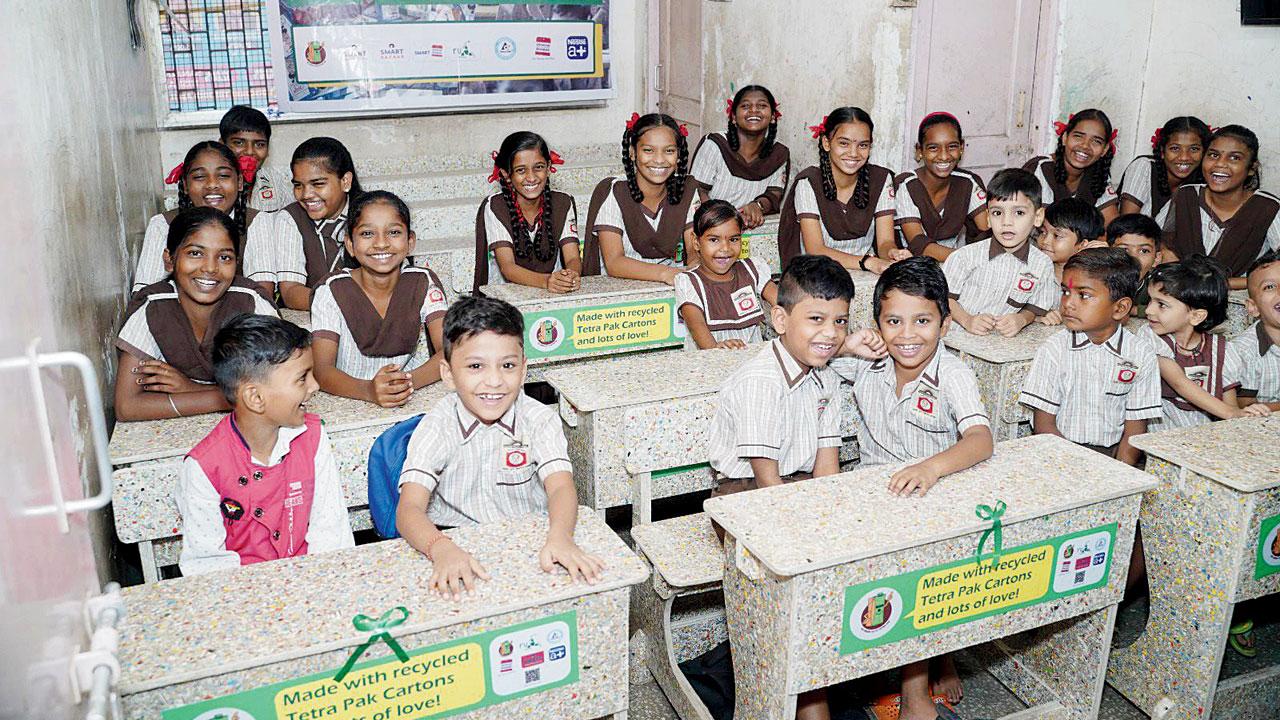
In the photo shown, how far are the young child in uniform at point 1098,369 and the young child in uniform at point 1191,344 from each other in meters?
0.13

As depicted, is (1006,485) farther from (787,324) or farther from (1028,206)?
(1028,206)

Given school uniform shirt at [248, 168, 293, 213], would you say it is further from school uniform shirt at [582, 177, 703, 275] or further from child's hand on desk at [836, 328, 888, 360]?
child's hand on desk at [836, 328, 888, 360]

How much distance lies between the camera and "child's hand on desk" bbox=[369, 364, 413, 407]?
257 cm

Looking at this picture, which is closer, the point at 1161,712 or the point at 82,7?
the point at 1161,712

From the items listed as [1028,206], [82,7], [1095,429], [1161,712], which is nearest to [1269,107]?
[1028,206]

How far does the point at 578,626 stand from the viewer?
1.80 metres

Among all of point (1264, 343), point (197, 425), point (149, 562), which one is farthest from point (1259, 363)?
point (149, 562)

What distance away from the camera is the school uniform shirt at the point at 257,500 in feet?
6.93

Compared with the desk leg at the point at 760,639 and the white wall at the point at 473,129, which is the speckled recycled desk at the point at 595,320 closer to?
the desk leg at the point at 760,639

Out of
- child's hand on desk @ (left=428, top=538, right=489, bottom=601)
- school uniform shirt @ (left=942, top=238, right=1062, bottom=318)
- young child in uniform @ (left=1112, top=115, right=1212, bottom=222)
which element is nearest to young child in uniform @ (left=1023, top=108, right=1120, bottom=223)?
young child in uniform @ (left=1112, top=115, right=1212, bottom=222)

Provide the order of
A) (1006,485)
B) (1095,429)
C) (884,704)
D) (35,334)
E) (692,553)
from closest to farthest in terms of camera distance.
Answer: (35,334) → (1006,485) → (692,553) → (884,704) → (1095,429)

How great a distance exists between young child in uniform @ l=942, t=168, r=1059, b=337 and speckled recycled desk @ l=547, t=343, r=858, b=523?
1168mm

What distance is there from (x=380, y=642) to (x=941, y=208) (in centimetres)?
330

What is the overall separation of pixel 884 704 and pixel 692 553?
0.67 meters
